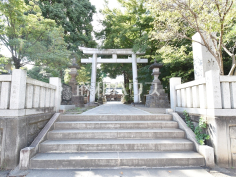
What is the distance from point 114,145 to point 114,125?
0.74 m

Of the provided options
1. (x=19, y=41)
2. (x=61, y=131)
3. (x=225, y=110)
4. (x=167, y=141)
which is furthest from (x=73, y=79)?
(x=225, y=110)

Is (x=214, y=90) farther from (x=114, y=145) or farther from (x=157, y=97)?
(x=157, y=97)

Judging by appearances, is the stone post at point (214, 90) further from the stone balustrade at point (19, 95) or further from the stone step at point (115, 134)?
the stone balustrade at point (19, 95)

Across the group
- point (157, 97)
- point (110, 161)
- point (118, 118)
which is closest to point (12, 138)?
point (110, 161)

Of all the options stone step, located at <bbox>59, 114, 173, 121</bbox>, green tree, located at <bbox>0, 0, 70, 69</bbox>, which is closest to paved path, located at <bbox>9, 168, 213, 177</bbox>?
stone step, located at <bbox>59, 114, 173, 121</bbox>

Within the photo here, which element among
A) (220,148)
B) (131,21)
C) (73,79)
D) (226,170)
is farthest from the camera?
(131,21)

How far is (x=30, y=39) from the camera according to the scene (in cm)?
943

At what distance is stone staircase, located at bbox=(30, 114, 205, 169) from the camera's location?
257 centimetres

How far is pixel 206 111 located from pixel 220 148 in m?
0.78

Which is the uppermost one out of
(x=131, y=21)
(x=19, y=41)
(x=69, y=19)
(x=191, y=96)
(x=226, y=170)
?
(x=69, y=19)

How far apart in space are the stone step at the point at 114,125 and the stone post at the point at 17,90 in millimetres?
1224

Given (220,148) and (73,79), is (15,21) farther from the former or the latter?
(220,148)

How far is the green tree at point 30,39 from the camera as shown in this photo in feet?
27.3

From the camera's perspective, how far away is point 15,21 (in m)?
8.40
